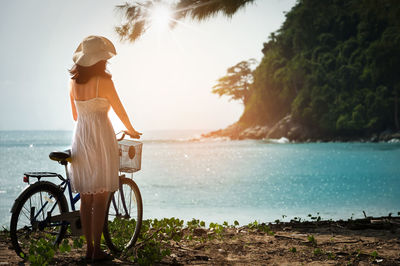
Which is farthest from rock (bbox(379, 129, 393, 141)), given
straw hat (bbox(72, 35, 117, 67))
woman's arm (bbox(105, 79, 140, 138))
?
straw hat (bbox(72, 35, 117, 67))

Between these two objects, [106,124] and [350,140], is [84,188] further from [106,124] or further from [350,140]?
[350,140]

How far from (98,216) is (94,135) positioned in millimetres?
598

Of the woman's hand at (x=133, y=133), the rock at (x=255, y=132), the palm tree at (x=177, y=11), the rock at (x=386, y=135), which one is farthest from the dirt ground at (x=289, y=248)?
the rock at (x=255, y=132)

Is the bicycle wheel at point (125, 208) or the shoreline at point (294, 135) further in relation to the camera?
the shoreline at point (294, 135)

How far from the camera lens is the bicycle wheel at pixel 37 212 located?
3006 mm

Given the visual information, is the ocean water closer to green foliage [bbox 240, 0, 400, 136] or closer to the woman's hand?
the woman's hand

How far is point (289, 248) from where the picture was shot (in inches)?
145

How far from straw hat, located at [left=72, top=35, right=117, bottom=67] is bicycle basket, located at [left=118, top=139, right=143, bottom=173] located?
682 mm

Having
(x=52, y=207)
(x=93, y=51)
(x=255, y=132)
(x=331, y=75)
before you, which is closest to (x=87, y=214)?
(x=52, y=207)

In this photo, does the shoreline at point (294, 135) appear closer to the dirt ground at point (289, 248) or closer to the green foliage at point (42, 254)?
the dirt ground at point (289, 248)

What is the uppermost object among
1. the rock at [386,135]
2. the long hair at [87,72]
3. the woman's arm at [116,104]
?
the rock at [386,135]

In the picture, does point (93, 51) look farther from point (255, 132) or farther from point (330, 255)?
point (255, 132)

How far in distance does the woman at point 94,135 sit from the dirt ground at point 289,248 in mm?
398

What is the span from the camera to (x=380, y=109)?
4022 cm
